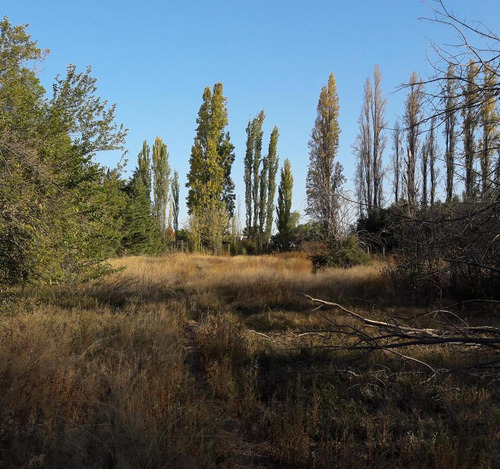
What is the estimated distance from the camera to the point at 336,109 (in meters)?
33.7

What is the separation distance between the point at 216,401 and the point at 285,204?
37.4 metres

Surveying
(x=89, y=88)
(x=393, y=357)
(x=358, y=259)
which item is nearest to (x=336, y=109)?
(x=358, y=259)

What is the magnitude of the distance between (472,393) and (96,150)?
36.2 ft

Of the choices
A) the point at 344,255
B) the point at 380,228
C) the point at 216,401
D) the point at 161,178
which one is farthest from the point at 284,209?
the point at 216,401

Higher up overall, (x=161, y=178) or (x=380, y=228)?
(x=161, y=178)

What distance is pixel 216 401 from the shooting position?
4629 mm

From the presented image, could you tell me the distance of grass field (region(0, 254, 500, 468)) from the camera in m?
3.25

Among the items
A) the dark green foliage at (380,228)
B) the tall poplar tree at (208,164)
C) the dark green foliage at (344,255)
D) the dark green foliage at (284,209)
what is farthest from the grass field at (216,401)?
the dark green foliage at (284,209)

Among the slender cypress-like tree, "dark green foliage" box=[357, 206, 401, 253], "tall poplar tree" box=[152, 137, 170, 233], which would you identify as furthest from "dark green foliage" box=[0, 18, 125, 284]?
"tall poplar tree" box=[152, 137, 170, 233]

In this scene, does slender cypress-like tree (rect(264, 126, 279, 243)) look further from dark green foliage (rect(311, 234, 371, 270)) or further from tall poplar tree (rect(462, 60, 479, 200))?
tall poplar tree (rect(462, 60, 479, 200))

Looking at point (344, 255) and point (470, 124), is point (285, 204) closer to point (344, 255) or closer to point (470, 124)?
point (344, 255)

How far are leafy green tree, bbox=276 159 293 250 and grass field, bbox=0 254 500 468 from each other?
30.3 meters

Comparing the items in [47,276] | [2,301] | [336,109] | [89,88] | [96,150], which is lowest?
[2,301]

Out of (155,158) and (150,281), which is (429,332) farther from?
(155,158)
